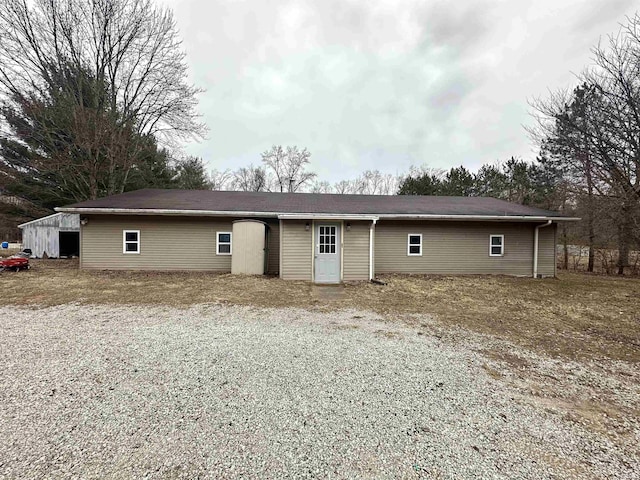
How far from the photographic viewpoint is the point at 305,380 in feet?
10.1

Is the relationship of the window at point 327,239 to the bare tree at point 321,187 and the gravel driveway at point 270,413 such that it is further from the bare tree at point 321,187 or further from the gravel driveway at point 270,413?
the bare tree at point 321,187

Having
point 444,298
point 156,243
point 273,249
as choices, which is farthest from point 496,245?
point 156,243

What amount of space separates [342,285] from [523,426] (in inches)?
267

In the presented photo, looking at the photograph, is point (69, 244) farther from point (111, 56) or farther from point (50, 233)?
point (111, 56)

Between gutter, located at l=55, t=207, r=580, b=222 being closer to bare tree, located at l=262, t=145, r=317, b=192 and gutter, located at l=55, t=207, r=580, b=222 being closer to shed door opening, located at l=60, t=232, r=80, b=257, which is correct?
shed door opening, located at l=60, t=232, r=80, b=257

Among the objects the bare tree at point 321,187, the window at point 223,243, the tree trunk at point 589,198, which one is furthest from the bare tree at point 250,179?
the tree trunk at point 589,198

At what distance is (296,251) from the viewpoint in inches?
379

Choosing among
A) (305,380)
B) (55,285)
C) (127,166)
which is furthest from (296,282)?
(127,166)

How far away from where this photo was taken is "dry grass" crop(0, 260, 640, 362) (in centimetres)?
477

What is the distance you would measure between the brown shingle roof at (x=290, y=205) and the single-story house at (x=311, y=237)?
4 centimetres

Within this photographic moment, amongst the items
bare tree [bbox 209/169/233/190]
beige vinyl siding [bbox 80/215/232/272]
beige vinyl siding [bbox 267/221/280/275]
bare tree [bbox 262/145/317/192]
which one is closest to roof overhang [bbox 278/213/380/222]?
beige vinyl siding [bbox 267/221/280/275]

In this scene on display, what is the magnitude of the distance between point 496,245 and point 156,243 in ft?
45.0

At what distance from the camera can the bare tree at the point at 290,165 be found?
32469 mm

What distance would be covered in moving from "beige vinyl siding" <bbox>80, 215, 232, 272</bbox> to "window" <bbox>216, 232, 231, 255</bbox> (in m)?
0.16
